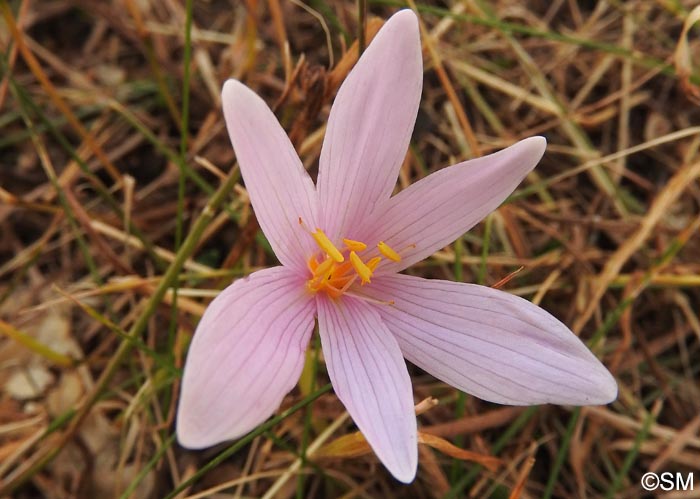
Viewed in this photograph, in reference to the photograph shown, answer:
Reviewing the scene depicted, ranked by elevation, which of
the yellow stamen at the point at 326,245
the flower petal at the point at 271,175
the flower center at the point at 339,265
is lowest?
the flower center at the point at 339,265

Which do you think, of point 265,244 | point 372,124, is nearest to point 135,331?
point 265,244

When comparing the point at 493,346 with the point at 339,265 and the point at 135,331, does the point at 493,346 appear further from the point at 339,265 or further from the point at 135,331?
the point at 135,331

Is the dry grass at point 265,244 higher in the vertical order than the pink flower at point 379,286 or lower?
lower

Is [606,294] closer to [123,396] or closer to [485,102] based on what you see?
[485,102]

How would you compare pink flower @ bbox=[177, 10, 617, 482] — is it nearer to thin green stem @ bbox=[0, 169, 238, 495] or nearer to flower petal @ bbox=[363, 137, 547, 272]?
flower petal @ bbox=[363, 137, 547, 272]

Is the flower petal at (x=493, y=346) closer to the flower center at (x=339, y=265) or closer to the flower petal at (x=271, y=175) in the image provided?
the flower center at (x=339, y=265)

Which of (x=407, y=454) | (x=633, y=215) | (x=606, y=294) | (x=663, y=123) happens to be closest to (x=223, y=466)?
(x=407, y=454)

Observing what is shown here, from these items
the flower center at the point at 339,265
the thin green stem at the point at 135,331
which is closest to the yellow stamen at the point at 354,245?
the flower center at the point at 339,265

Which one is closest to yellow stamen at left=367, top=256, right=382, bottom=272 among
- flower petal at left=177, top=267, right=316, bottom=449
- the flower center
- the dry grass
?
the flower center
